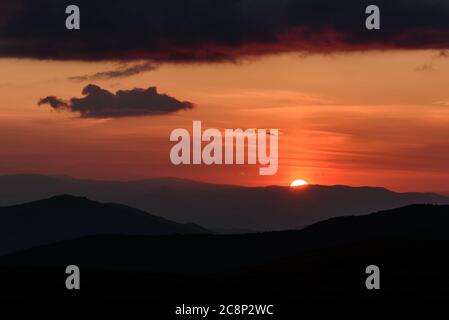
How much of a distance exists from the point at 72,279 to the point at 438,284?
46066 mm
